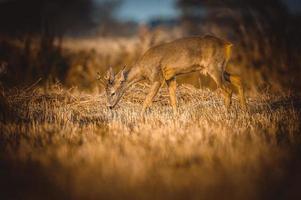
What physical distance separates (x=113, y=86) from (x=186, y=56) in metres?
1.59

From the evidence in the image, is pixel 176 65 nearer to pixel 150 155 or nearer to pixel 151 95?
pixel 151 95

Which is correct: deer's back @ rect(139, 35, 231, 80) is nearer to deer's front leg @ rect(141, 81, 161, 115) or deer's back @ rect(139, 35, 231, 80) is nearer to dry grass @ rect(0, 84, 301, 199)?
deer's front leg @ rect(141, 81, 161, 115)

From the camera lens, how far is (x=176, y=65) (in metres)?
9.95

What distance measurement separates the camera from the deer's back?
988 centimetres

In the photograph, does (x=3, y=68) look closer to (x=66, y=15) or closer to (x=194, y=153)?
(x=194, y=153)

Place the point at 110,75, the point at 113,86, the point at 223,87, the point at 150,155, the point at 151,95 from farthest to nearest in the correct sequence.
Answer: the point at 113,86
the point at 110,75
the point at 223,87
the point at 151,95
the point at 150,155

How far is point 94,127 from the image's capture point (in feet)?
23.2

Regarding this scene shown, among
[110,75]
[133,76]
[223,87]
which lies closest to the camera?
[223,87]

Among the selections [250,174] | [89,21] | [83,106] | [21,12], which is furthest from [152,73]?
[89,21]

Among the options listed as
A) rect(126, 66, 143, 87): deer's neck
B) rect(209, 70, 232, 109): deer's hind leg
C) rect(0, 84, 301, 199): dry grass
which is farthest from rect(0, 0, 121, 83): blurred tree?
rect(0, 84, 301, 199): dry grass

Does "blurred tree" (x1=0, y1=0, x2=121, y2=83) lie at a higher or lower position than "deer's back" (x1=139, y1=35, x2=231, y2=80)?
higher

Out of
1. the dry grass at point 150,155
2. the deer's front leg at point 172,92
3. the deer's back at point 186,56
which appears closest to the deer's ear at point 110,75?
the deer's back at point 186,56

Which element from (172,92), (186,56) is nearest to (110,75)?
(172,92)

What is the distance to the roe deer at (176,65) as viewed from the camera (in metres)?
9.85
